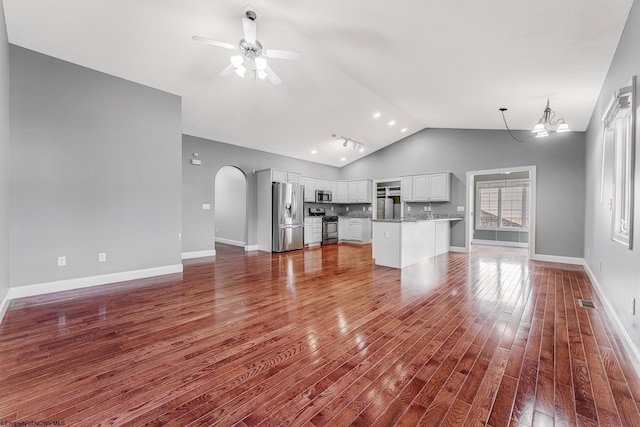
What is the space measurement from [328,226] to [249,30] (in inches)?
249

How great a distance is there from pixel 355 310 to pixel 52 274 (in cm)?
399

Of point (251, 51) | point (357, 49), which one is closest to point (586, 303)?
point (357, 49)

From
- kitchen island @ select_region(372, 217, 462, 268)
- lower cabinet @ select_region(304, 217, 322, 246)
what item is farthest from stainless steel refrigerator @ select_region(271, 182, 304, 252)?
kitchen island @ select_region(372, 217, 462, 268)

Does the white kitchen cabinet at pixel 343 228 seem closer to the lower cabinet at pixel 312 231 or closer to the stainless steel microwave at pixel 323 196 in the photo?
the stainless steel microwave at pixel 323 196

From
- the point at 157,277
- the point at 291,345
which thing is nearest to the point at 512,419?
the point at 291,345

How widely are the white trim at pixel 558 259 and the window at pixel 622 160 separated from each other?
346 centimetres

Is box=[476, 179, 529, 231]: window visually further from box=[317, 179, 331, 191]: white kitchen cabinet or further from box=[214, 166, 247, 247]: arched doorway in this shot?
box=[214, 166, 247, 247]: arched doorway

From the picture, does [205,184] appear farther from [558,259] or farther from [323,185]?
[558,259]

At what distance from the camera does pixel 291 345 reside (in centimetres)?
221

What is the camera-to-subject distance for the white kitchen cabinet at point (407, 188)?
7.79 metres

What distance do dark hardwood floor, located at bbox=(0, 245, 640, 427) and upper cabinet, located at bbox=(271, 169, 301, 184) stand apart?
12.6 ft

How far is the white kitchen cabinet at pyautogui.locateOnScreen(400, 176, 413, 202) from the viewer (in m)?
7.79

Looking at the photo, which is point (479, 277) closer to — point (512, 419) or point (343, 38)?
point (512, 419)

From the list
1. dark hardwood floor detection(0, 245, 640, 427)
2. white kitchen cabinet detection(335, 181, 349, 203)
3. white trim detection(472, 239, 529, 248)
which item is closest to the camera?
dark hardwood floor detection(0, 245, 640, 427)
